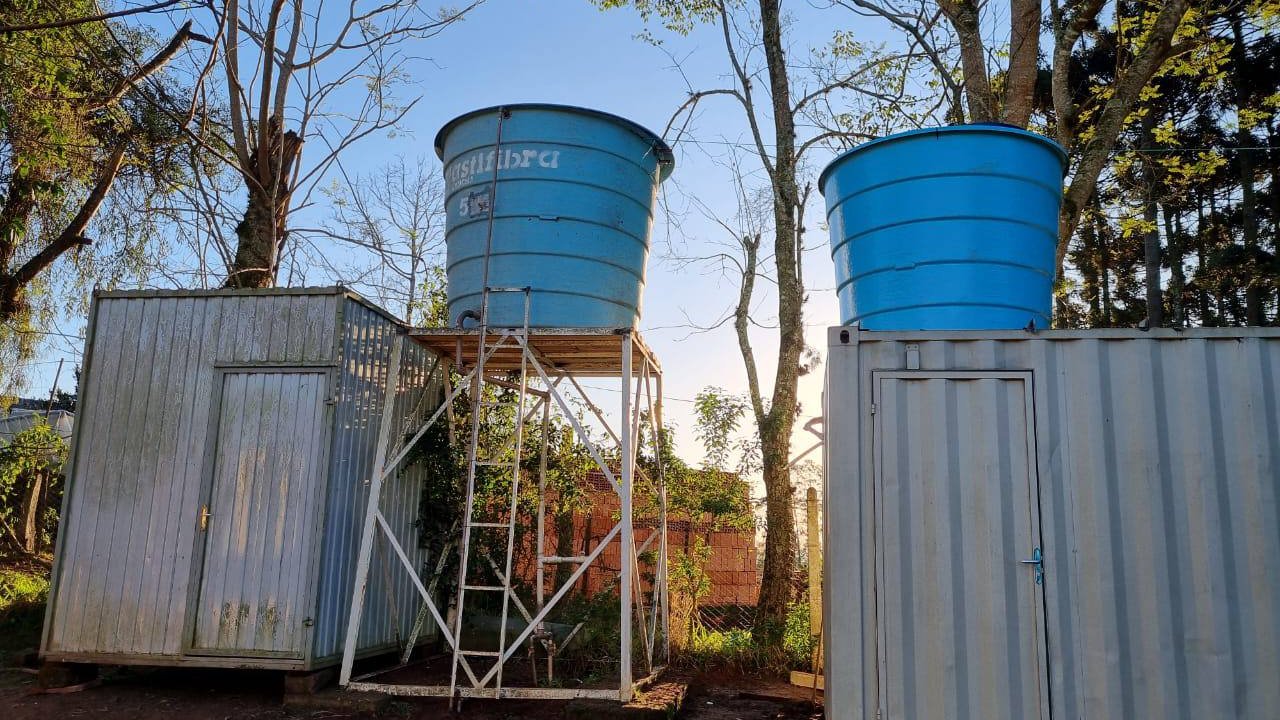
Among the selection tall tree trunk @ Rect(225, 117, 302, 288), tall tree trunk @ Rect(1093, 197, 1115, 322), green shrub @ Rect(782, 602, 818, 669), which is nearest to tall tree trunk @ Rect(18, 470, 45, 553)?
tall tree trunk @ Rect(225, 117, 302, 288)

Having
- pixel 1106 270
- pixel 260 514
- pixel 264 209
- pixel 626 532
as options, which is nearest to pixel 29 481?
pixel 264 209

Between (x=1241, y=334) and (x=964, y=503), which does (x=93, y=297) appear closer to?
(x=964, y=503)

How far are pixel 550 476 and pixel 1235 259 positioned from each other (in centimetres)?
1512

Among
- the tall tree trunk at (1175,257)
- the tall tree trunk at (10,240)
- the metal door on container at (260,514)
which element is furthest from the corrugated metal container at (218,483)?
the tall tree trunk at (1175,257)

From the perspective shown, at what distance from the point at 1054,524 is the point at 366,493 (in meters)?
5.30

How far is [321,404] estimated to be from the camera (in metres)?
6.81

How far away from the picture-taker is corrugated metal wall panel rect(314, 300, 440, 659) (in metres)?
6.77

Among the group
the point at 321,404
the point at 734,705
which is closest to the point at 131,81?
the point at 321,404

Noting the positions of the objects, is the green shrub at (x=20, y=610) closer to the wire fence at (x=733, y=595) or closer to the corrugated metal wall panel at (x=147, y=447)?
the corrugated metal wall panel at (x=147, y=447)

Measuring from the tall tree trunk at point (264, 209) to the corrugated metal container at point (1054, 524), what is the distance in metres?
8.74

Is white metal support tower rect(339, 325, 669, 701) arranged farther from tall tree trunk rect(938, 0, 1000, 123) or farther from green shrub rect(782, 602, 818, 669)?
tall tree trunk rect(938, 0, 1000, 123)

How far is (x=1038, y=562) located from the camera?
449 cm

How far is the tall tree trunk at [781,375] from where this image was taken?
9008 mm

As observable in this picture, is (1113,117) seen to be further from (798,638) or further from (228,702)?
(228,702)
